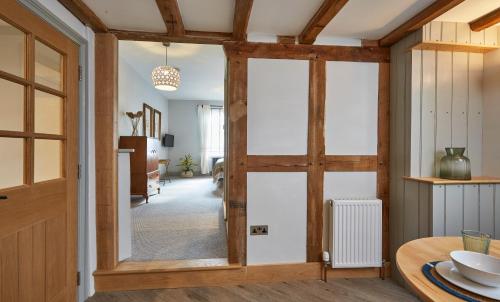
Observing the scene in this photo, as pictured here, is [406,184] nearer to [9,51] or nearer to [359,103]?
[359,103]

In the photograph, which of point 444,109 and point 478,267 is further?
point 444,109

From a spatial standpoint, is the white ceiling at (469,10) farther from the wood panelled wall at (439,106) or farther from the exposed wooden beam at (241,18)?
the exposed wooden beam at (241,18)

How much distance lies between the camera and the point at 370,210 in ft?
6.84

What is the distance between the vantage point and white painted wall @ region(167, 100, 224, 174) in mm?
7688

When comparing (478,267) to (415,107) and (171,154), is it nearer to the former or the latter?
(415,107)

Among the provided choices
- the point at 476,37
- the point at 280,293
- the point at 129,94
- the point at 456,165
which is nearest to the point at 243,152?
the point at 280,293

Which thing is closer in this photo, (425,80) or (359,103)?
(425,80)

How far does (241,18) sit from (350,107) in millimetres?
1227

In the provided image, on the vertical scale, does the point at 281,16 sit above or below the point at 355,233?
above

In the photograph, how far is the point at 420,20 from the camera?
5.71 ft

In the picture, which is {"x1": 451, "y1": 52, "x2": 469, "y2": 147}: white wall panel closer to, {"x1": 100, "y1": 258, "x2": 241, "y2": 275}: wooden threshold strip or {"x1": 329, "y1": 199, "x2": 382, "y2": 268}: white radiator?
{"x1": 329, "y1": 199, "x2": 382, "y2": 268}: white radiator

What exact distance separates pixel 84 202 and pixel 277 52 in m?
2.01

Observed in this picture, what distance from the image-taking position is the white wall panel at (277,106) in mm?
2080

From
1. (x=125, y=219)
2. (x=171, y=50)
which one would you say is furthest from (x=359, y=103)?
(x=171, y=50)
